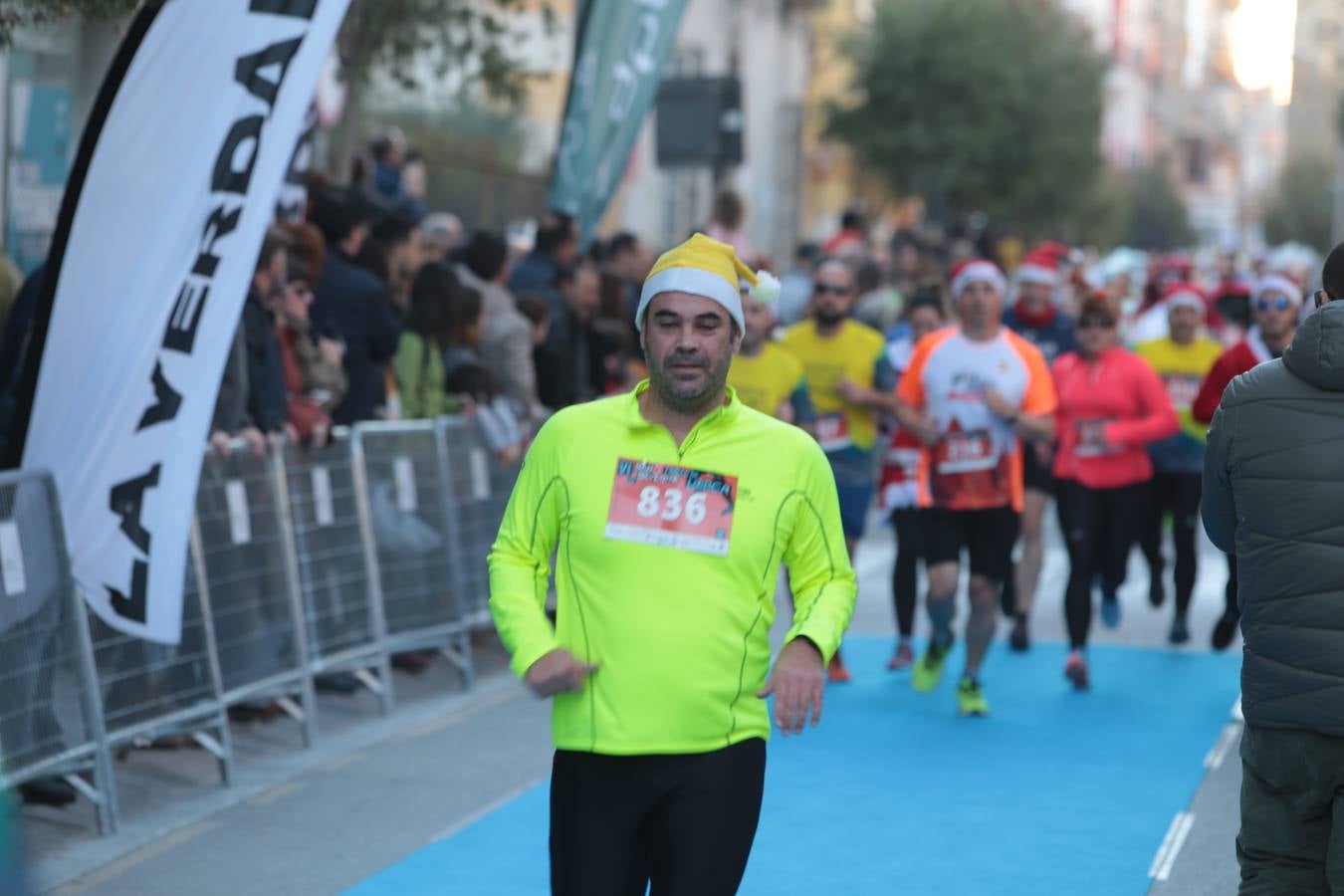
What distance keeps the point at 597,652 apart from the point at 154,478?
11.3 feet

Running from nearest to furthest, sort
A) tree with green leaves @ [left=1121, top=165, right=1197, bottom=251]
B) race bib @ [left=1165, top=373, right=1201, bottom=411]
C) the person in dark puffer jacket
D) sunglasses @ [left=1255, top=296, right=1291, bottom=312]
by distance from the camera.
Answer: the person in dark puffer jacket, sunglasses @ [left=1255, top=296, right=1291, bottom=312], race bib @ [left=1165, top=373, right=1201, bottom=411], tree with green leaves @ [left=1121, top=165, right=1197, bottom=251]

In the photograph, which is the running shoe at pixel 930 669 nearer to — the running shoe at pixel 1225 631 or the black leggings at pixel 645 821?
the running shoe at pixel 1225 631

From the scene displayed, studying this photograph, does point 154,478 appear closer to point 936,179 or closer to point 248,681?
point 248,681

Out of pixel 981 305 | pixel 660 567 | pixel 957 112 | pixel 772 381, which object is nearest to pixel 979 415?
pixel 981 305

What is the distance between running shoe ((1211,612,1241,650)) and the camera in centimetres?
1199

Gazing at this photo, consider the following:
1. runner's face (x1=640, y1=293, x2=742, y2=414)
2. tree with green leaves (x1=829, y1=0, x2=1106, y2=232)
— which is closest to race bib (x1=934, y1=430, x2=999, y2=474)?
runner's face (x1=640, y1=293, x2=742, y2=414)

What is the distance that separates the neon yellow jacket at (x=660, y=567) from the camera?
4371 millimetres

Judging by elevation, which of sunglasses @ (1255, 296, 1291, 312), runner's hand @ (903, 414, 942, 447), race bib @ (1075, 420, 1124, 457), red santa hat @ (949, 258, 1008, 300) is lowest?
race bib @ (1075, 420, 1124, 457)

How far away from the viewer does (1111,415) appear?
1126cm

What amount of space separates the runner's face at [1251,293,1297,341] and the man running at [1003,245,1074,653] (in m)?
1.52

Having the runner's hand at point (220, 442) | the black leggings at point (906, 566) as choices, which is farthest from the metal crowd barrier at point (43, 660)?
the black leggings at point (906, 566)

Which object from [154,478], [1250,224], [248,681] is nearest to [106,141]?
[154,478]

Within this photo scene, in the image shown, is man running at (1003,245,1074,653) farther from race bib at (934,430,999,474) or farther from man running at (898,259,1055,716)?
race bib at (934,430,999,474)

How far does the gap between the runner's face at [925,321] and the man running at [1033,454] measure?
0.61 m
